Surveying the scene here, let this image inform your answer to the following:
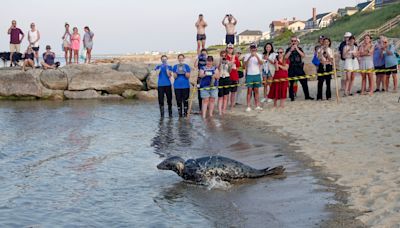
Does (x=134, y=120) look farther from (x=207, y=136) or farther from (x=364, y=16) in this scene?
(x=364, y=16)

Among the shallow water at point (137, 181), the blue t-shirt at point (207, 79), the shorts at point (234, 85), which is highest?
the blue t-shirt at point (207, 79)

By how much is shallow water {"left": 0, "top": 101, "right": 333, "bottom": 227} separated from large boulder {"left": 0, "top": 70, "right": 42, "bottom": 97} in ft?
21.6

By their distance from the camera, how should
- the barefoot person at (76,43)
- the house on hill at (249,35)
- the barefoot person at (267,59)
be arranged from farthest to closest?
the house on hill at (249,35) → the barefoot person at (76,43) → the barefoot person at (267,59)

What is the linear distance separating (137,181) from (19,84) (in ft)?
47.1

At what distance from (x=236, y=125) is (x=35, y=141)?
4.77 m

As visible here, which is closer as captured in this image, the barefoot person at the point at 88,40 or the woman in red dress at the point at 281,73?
the woman in red dress at the point at 281,73

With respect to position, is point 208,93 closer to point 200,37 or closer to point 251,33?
point 200,37

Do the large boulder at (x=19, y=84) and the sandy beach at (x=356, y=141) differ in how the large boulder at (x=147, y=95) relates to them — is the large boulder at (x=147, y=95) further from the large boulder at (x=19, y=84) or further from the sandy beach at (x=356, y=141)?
the sandy beach at (x=356, y=141)

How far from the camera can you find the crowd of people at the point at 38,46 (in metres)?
21.6

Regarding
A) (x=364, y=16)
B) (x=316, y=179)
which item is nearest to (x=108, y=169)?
(x=316, y=179)

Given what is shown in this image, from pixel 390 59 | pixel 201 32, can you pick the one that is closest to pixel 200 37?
pixel 201 32

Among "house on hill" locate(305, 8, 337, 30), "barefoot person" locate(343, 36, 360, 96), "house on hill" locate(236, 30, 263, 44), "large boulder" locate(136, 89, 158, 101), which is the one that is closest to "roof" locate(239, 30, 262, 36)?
"house on hill" locate(236, 30, 263, 44)

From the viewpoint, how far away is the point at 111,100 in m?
20.6

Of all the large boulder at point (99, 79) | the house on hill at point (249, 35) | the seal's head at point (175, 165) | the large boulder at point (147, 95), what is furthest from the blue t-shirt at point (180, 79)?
the house on hill at point (249, 35)
